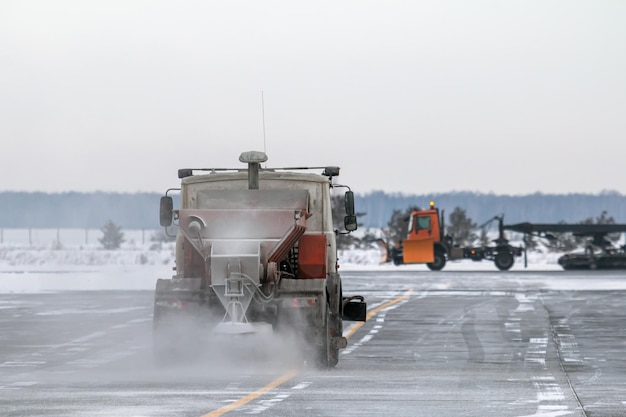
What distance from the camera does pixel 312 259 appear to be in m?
17.9

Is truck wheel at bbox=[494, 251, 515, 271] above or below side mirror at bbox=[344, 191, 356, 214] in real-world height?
below

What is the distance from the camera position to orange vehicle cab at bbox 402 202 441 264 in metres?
65.0

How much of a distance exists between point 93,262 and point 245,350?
65787 mm

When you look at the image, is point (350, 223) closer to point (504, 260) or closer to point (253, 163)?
point (253, 163)

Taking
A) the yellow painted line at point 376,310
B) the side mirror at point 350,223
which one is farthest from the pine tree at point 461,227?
the side mirror at point 350,223

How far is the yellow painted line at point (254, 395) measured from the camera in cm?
1263

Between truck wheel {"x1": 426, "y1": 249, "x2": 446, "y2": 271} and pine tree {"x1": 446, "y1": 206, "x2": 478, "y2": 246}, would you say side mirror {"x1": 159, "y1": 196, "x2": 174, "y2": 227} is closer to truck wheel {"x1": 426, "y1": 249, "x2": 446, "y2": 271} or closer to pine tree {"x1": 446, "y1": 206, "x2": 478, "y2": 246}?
truck wheel {"x1": 426, "y1": 249, "x2": 446, "y2": 271}

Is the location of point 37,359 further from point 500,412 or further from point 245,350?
point 500,412

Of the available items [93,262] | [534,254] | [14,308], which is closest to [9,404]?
[14,308]

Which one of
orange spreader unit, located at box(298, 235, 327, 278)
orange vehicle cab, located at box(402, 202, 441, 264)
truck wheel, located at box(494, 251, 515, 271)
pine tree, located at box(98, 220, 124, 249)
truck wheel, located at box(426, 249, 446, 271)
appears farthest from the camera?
pine tree, located at box(98, 220, 124, 249)

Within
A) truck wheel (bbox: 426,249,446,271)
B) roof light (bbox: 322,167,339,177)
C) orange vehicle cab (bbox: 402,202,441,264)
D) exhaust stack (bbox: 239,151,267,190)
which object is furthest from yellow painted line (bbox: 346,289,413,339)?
truck wheel (bbox: 426,249,446,271)

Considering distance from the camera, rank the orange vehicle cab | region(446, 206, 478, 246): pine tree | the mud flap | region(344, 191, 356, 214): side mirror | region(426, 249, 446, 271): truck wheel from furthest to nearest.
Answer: region(446, 206, 478, 246): pine tree → region(426, 249, 446, 271): truck wheel → the orange vehicle cab → the mud flap → region(344, 191, 356, 214): side mirror

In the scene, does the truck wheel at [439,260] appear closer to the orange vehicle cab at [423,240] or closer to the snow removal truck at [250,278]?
the orange vehicle cab at [423,240]

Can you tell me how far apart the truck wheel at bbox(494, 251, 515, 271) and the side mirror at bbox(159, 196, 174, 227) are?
159ft
